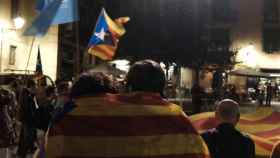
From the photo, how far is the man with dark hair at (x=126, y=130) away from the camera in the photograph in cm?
354

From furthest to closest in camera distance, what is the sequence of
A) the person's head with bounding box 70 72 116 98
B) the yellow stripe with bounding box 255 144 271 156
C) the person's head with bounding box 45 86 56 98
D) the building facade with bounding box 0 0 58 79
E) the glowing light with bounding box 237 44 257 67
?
1. the glowing light with bounding box 237 44 257 67
2. the building facade with bounding box 0 0 58 79
3. the person's head with bounding box 45 86 56 98
4. the yellow stripe with bounding box 255 144 271 156
5. the person's head with bounding box 70 72 116 98

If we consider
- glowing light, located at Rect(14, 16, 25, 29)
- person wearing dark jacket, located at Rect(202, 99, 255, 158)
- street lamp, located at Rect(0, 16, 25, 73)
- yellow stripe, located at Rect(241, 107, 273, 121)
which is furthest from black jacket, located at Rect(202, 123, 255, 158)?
glowing light, located at Rect(14, 16, 25, 29)

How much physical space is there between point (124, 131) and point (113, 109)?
136 millimetres

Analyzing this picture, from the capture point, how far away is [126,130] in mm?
3580

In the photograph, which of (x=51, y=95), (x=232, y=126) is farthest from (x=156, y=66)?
(x=51, y=95)

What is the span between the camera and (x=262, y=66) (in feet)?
168

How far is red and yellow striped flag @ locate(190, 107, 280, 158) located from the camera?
702cm

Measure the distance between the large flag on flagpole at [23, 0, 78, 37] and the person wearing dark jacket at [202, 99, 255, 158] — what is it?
565cm

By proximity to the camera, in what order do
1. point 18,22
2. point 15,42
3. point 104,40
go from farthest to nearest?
point 15,42 < point 18,22 < point 104,40

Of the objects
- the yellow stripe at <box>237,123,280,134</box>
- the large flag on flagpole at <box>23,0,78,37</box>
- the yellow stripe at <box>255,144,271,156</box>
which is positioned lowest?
the yellow stripe at <box>255,144,271,156</box>

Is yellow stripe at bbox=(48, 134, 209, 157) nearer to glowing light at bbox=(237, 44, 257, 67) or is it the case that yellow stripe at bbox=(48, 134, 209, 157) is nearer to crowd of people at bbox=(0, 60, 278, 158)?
crowd of people at bbox=(0, 60, 278, 158)

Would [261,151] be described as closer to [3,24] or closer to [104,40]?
[104,40]

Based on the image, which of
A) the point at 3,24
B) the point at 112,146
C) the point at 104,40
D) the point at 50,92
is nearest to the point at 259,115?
the point at 50,92

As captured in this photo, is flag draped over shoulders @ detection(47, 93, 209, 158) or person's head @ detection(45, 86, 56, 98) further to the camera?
person's head @ detection(45, 86, 56, 98)
